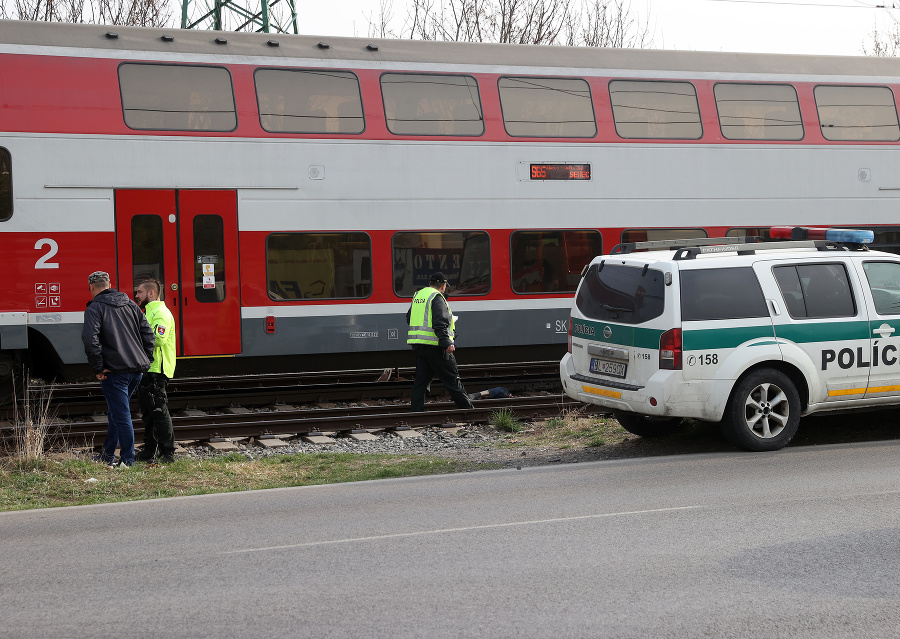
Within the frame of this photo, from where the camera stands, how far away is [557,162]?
508 inches

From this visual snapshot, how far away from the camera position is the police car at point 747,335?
26.8 feet

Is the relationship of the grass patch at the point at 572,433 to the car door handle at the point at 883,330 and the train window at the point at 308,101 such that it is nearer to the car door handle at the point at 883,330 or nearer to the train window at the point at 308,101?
the car door handle at the point at 883,330

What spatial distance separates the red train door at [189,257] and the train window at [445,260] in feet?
6.87

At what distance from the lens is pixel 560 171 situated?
12930 mm

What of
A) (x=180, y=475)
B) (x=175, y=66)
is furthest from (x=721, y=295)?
(x=175, y=66)

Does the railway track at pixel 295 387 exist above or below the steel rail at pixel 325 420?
above

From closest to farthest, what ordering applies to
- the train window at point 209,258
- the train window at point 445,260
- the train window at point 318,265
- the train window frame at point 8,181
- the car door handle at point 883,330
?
the car door handle at point 883,330, the train window frame at point 8,181, the train window at point 209,258, the train window at point 318,265, the train window at point 445,260

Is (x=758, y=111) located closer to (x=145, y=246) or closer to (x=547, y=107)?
(x=547, y=107)

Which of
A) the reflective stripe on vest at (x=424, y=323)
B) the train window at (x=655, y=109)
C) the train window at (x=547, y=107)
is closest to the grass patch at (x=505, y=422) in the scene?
the reflective stripe on vest at (x=424, y=323)

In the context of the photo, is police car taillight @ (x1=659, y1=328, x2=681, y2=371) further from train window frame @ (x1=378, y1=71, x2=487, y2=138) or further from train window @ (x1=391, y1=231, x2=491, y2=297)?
train window frame @ (x1=378, y1=71, x2=487, y2=138)

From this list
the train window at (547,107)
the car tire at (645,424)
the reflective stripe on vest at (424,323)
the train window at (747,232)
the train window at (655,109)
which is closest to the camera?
the car tire at (645,424)

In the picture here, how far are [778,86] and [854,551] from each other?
9696 mm

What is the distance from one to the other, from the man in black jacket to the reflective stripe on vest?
3394mm

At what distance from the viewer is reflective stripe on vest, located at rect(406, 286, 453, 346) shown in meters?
11.2
